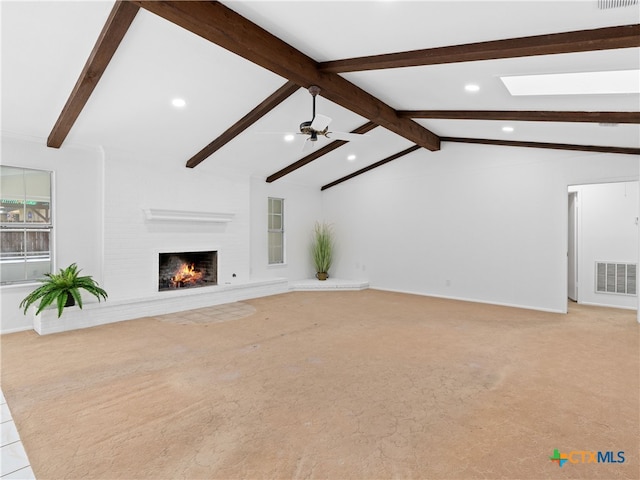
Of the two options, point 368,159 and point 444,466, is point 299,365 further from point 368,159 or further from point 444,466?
point 368,159

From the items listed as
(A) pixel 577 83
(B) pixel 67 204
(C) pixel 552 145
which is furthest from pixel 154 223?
(C) pixel 552 145

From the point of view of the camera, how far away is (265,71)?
3.93 m

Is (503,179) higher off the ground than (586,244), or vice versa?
(503,179)

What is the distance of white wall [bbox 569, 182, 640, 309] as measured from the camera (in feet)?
19.6

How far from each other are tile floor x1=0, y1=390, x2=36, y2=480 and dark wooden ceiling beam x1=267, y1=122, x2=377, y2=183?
5422 millimetres

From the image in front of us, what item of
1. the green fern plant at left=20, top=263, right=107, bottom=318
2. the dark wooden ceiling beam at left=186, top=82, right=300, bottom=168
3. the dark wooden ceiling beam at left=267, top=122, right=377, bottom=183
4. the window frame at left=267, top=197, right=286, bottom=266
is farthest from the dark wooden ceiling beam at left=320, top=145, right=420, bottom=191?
the green fern plant at left=20, top=263, right=107, bottom=318

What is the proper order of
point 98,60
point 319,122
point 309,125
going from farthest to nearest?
point 309,125
point 319,122
point 98,60

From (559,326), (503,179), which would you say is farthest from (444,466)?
(503,179)

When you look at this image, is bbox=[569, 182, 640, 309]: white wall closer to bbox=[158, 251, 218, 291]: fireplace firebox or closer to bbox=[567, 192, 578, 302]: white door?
bbox=[567, 192, 578, 302]: white door

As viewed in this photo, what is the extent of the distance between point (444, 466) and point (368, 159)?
647cm

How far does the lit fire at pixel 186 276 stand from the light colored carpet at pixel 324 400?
5.63ft

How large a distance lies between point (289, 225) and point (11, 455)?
262 inches

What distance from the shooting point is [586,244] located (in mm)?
6457

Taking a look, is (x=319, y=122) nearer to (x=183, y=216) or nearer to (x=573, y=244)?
(x=183, y=216)
